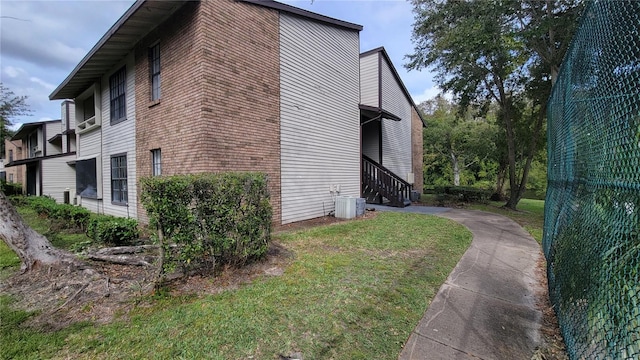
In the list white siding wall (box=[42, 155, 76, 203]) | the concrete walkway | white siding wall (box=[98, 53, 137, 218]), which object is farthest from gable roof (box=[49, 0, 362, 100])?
the concrete walkway

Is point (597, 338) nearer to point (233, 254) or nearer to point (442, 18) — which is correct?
point (233, 254)

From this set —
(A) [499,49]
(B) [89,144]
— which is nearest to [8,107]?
(B) [89,144]

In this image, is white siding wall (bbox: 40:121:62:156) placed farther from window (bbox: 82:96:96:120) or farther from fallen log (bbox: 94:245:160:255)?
fallen log (bbox: 94:245:160:255)

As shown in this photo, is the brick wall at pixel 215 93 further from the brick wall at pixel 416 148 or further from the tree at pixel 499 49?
the brick wall at pixel 416 148

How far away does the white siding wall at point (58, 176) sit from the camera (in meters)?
14.3

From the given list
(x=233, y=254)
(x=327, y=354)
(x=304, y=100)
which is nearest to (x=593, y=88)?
(x=327, y=354)

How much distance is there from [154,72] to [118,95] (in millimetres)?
2875

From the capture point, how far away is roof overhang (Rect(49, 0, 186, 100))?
6969 mm

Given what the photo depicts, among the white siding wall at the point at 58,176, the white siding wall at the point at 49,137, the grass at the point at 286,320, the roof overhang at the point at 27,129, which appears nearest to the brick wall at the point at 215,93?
the grass at the point at 286,320

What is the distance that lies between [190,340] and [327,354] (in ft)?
4.21

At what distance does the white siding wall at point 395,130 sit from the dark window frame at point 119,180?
1162 cm

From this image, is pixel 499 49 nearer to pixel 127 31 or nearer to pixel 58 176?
pixel 127 31

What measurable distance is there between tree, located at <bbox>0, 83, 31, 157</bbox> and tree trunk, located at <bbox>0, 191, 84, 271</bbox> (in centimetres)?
3258

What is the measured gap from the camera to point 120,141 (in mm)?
9570
